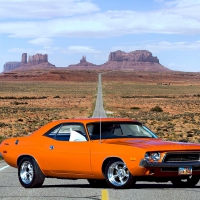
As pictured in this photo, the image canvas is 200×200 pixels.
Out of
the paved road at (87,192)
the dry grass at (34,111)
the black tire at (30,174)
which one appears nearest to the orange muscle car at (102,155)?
the black tire at (30,174)

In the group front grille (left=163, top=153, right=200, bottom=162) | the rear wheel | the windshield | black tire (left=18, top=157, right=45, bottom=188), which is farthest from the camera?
the rear wheel

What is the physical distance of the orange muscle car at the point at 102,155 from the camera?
10.4 m

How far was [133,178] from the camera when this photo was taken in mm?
10453

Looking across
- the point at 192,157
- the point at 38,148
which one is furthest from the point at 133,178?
the point at 38,148

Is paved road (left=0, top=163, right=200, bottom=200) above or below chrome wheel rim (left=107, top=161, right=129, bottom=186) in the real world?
below

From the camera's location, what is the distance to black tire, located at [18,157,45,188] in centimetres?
1161

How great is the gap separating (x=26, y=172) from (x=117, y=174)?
2.14m

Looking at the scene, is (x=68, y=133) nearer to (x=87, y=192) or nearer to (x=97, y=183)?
(x=97, y=183)

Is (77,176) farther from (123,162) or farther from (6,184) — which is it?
(6,184)

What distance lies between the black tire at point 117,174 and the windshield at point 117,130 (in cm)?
76

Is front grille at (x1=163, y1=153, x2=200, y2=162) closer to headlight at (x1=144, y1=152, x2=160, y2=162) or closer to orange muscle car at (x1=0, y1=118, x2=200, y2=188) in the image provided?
orange muscle car at (x1=0, y1=118, x2=200, y2=188)

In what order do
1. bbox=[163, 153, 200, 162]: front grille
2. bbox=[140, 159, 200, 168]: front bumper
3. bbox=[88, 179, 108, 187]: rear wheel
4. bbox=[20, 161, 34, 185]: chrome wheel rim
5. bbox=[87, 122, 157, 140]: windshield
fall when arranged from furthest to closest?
bbox=[88, 179, 108, 187]: rear wheel < bbox=[20, 161, 34, 185]: chrome wheel rim < bbox=[87, 122, 157, 140]: windshield < bbox=[163, 153, 200, 162]: front grille < bbox=[140, 159, 200, 168]: front bumper

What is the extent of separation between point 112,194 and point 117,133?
1604 mm

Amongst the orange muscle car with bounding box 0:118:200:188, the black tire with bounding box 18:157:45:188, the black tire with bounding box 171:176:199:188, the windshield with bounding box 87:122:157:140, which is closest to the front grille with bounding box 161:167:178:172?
the orange muscle car with bounding box 0:118:200:188
